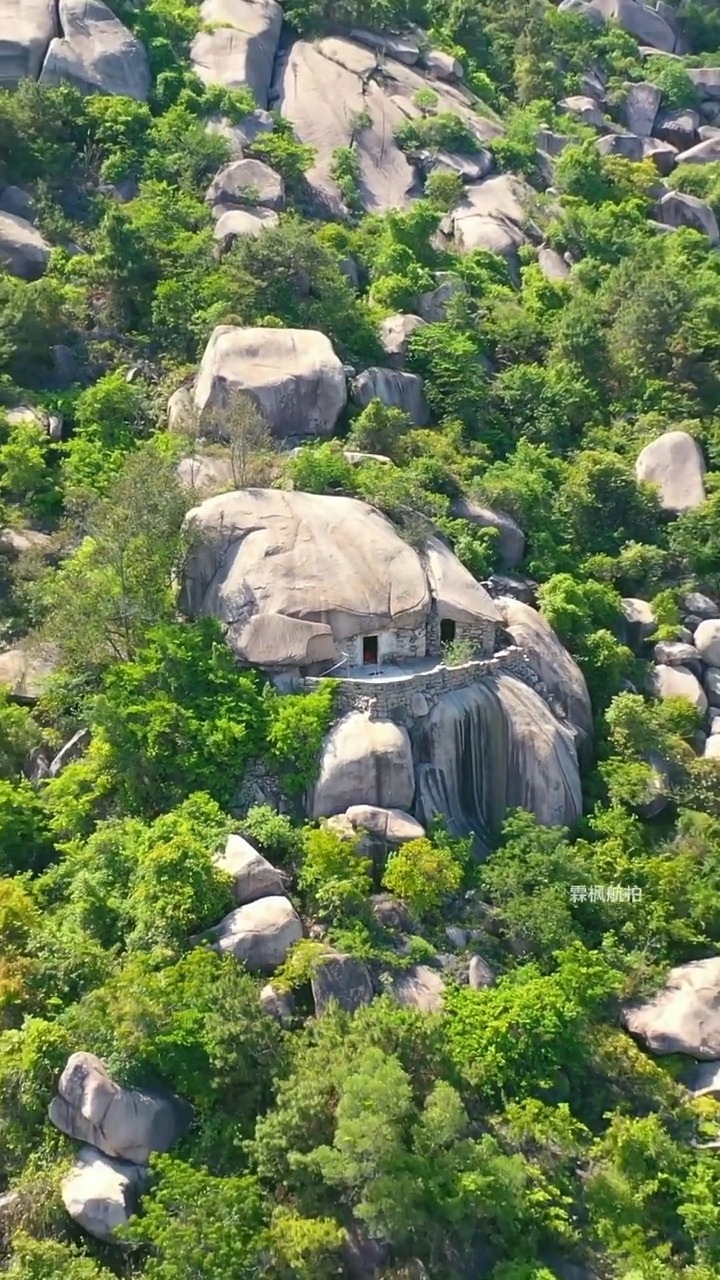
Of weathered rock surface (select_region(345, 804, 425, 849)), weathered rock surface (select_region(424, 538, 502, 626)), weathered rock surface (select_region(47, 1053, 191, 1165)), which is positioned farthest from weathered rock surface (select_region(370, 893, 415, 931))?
weathered rock surface (select_region(424, 538, 502, 626))

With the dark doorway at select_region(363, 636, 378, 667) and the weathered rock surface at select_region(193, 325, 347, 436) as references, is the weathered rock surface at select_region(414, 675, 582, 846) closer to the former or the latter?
the dark doorway at select_region(363, 636, 378, 667)

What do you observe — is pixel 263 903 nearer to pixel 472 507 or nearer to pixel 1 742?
pixel 1 742

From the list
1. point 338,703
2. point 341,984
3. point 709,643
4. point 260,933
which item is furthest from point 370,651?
point 709,643

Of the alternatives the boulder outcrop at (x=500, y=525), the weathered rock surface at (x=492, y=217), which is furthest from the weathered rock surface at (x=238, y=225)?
the boulder outcrop at (x=500, y=525)

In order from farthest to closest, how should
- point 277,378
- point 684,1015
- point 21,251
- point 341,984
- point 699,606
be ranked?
1. point 21,251
2. point 699,606
3. point 277,378
4. point 684,1015
5. point 341,984

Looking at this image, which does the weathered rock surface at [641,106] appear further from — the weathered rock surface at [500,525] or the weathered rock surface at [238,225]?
the weathered rock surface at [500,525]

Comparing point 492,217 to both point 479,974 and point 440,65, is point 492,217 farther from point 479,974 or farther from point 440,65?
point 479,974

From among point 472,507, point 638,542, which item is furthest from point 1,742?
point 638,542
